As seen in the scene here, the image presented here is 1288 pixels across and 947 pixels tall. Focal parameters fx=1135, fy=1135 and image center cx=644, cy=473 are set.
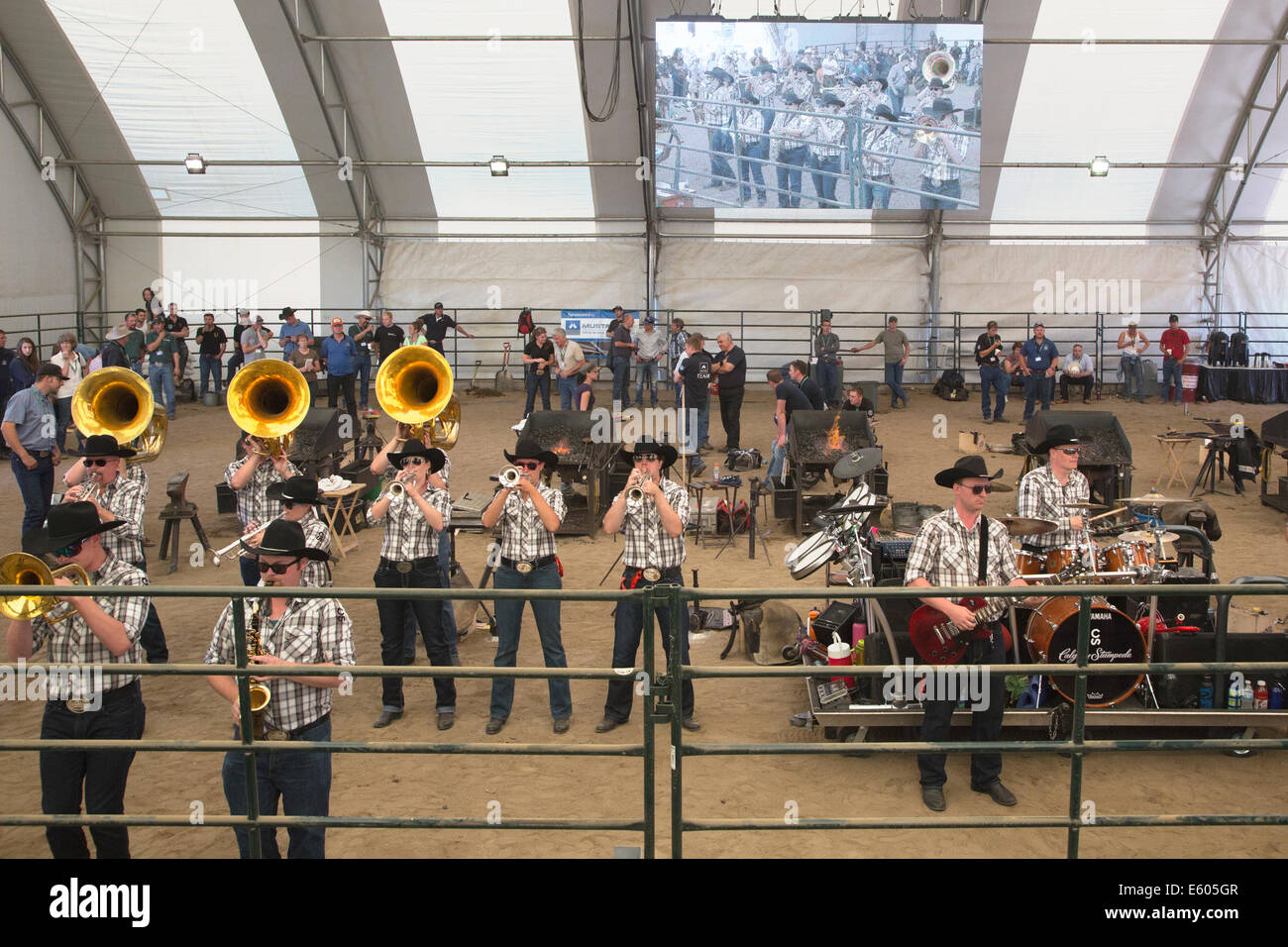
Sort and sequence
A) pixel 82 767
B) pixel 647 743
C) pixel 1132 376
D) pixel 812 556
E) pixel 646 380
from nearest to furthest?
pixel 647 743 → pixel 82 767 → pixel 812 556 → pixel 1132 376 → pixel 646 380

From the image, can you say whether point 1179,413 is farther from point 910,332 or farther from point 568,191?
point 568,191

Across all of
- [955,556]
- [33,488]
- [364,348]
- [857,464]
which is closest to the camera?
[955,556]

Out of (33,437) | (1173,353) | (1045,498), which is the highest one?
(1173,353)

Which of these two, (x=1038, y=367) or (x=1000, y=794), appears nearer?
(x=1000, y=794)

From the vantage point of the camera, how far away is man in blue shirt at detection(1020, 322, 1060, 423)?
1852 centimetres

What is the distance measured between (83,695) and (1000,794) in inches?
189

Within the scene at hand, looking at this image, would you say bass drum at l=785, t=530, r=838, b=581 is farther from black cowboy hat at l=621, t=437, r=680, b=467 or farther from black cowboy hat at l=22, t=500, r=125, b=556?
black cowboy hat at l=22, t=500, r=125, b=556

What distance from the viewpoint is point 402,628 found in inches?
305

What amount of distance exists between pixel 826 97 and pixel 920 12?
2.57 meters

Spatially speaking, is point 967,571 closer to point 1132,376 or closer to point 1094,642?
point 1094,642

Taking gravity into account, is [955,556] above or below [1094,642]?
above

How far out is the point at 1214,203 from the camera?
887 inches

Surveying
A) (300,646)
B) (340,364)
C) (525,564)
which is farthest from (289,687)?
(340,364)
